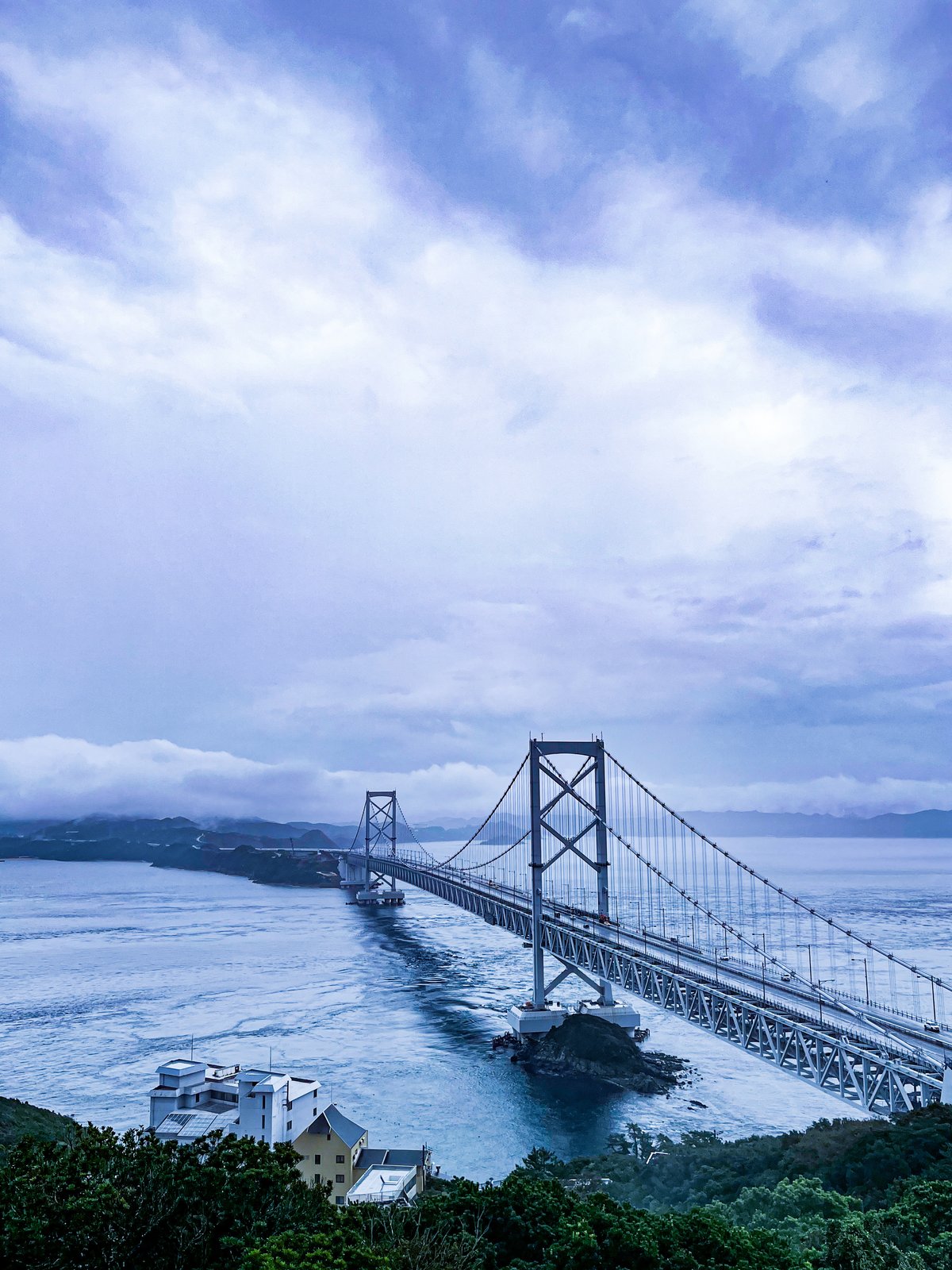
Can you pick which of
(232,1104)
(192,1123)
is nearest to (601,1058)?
(232,1104)

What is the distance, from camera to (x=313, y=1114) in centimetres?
1900

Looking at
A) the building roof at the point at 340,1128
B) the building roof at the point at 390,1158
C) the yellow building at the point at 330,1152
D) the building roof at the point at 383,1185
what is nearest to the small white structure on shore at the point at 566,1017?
the building roof at the point at 390,1158

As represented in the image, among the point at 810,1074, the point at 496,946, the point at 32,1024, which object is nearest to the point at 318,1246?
the point at 810,1074

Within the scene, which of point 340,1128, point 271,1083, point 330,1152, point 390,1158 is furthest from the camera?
point 271,1083

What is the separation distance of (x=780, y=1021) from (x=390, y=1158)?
7996 millimetres

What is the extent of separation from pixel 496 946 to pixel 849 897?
129ft

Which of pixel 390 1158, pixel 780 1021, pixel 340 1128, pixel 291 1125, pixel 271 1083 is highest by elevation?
pixel 780 1021

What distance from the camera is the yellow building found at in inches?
663

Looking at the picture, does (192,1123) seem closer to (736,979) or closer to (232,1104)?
(232,1104)

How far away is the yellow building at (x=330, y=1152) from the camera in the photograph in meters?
16.8

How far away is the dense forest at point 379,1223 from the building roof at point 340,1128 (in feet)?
18.5

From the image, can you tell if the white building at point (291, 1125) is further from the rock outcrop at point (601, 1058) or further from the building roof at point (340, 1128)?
the rock outcrop at point (601, 1058)

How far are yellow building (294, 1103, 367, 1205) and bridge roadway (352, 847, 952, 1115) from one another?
8176 millimetres

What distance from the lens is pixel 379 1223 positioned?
10.4 metres
